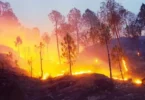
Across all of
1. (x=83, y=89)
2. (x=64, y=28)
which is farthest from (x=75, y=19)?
(x=83, y=89)

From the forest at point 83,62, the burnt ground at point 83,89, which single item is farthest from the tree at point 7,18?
the burnt ground at point 83,89

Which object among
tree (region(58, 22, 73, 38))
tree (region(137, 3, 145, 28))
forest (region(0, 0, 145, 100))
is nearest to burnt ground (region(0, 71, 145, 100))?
forest (region(0, 0, 145, 100))

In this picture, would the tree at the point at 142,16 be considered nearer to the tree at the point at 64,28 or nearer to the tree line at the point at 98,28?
the tree line at the point at 98,28

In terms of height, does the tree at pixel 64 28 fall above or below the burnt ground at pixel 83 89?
above

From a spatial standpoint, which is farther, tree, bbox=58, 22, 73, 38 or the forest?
tree, bbox=58, 22, 73, 38

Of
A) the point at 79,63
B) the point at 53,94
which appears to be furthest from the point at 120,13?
the point at 53,94

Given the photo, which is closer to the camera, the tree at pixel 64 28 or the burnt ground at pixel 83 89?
the burnt ground at pixel 83 89

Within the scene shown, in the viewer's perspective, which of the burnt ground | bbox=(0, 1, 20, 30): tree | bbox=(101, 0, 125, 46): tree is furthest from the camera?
bbox=(0, 1, 20, 30): tree

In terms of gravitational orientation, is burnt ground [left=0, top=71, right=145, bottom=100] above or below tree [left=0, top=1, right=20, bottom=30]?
below

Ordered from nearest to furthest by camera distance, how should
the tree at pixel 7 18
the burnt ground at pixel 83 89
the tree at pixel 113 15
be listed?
1. the burnt ground at pixel 83 89
2. the tree at pixel 113 15
3. the tree at pixel 7 18

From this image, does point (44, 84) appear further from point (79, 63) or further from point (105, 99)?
point (79, 63)

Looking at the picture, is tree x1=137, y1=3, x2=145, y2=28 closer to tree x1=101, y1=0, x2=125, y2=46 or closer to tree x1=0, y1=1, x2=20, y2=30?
tree x1=101, y1=0, x2=125, y2=46

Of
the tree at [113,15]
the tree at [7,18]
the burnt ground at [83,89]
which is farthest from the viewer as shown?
the tree at [7,18]

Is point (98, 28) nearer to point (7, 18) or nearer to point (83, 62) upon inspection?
point (83, 62)
